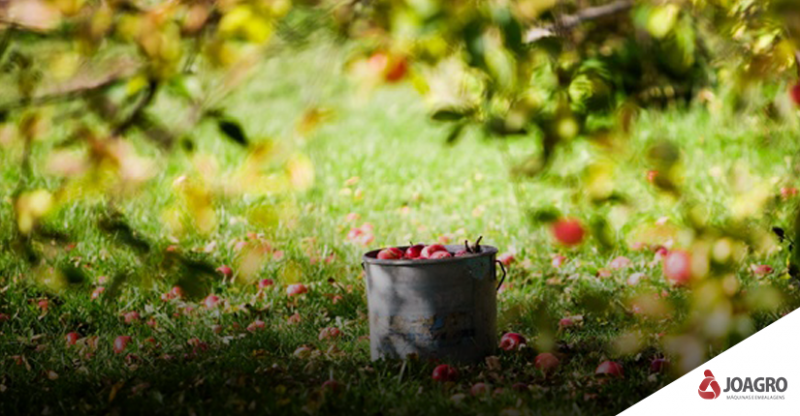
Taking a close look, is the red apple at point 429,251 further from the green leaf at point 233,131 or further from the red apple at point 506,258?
the green leaf at point 233,131

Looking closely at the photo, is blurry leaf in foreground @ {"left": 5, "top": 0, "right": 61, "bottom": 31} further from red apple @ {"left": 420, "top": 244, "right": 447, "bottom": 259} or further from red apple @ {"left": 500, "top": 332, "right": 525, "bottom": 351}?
red apple @ {"left": 500, "top": 332, "right": 525, "bottom": 351}

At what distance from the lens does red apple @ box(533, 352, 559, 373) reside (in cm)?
288

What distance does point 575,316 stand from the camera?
354 centimetres

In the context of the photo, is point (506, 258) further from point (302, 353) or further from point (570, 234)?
point (570, 234)

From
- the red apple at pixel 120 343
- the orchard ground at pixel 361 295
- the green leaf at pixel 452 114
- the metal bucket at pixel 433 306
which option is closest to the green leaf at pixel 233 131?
the orchard ground at pixel 361 295

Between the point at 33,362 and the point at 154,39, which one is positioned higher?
the point at 154,39

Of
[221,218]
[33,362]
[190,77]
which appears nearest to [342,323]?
[33,362]

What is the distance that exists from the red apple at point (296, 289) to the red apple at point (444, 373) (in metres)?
1.18

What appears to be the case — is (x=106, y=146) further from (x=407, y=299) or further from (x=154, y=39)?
(x=407, y=299)

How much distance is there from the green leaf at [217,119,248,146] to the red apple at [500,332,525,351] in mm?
1596

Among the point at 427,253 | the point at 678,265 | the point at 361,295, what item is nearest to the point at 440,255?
the point at 427,253

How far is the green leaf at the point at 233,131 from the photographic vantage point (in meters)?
1.72

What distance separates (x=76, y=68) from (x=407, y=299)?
3.90ft

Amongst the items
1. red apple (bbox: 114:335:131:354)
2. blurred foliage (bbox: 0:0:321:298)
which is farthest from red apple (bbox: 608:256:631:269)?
blurred foliage (bbox: 0:0:321:298)
